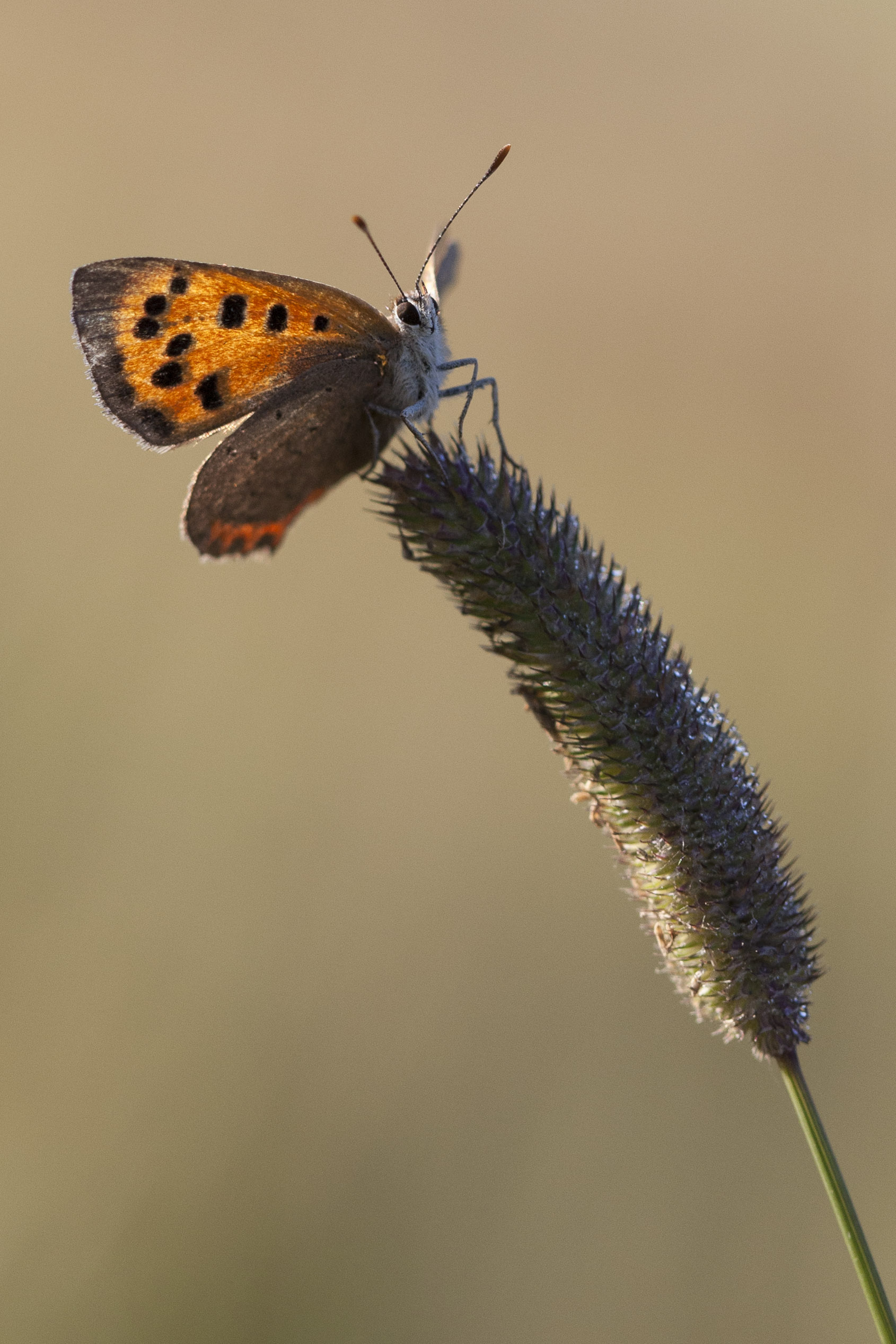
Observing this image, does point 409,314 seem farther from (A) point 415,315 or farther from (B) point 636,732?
(B) point 636,732

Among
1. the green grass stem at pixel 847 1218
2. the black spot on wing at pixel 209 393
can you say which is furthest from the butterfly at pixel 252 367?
the green grass stem at pixel 847 1218

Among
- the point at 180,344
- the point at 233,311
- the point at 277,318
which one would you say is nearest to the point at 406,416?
the point at 277,318

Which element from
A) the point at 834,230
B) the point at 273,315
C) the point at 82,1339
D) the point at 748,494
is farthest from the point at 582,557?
the point at 834,230

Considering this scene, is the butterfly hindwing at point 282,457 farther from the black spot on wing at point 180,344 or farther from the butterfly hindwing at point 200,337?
the black spot on wing at point 180,344

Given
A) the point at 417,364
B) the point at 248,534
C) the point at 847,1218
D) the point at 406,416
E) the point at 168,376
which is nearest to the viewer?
the point at 847,1218

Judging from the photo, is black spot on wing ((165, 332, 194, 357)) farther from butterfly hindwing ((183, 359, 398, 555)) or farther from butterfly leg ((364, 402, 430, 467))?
butterfly leg ((364, 402, 430, 467))

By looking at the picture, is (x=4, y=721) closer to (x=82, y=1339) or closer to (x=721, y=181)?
(x=82, y=1339)

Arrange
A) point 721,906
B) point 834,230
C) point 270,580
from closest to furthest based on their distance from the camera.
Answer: point 721,906, point 270,580, point 834,230
